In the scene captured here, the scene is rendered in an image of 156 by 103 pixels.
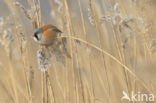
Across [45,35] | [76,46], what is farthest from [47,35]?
[76,46]

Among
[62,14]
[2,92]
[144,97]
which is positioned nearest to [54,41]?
[62,14]

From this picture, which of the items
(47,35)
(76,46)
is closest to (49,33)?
(47,35)

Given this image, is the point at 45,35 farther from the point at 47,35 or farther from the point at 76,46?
the point at 76,46

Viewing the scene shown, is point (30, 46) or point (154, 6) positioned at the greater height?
point (154, 6)

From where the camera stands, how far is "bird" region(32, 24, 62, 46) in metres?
0.68

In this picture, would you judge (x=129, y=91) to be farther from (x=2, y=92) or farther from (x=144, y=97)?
(x=2, y=92)

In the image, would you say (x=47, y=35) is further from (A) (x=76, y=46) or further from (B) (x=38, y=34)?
(A) (x=76, y=46)

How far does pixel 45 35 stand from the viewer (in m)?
0.68

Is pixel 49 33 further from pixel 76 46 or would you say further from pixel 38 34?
pixel 76 46

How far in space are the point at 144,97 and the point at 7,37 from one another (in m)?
0.78

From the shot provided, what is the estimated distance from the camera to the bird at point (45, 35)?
68 cm

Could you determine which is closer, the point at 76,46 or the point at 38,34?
the point at 38,34

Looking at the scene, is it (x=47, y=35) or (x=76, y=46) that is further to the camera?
(x=76, y=46)

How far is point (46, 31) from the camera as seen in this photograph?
688 millimetres
